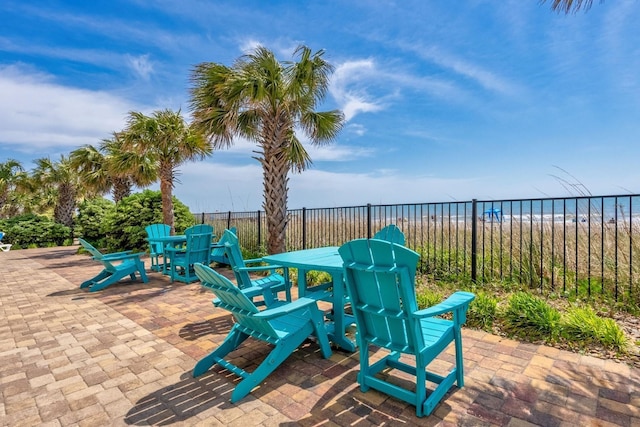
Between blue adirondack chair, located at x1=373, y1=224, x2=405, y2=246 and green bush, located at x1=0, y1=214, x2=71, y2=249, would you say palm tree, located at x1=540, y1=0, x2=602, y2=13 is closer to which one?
blue adirondack chair, located at x1=373, y1=224, x2=405, y2=246

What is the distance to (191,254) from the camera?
6.34m

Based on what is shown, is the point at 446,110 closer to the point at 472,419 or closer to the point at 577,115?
A: the point at 577,115

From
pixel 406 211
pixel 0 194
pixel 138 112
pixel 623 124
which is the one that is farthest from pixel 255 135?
pixel 0 194

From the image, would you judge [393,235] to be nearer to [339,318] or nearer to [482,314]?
[339,318]

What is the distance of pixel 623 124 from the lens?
9844 millimetres

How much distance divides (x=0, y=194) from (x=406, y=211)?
21974 millimetres

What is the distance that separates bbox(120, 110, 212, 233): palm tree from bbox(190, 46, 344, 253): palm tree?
8.04 ft

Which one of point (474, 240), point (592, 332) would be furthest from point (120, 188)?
point (592, 332)

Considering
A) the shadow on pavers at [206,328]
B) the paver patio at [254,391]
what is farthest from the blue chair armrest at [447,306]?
the shadow on pavers at [206,328]

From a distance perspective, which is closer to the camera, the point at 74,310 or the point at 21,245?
the point at 74,310

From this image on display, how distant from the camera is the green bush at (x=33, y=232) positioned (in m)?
15.0

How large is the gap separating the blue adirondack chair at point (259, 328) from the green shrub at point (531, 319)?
2.06m

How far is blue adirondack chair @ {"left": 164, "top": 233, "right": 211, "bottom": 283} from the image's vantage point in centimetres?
619

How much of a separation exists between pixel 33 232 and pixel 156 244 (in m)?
12.5
